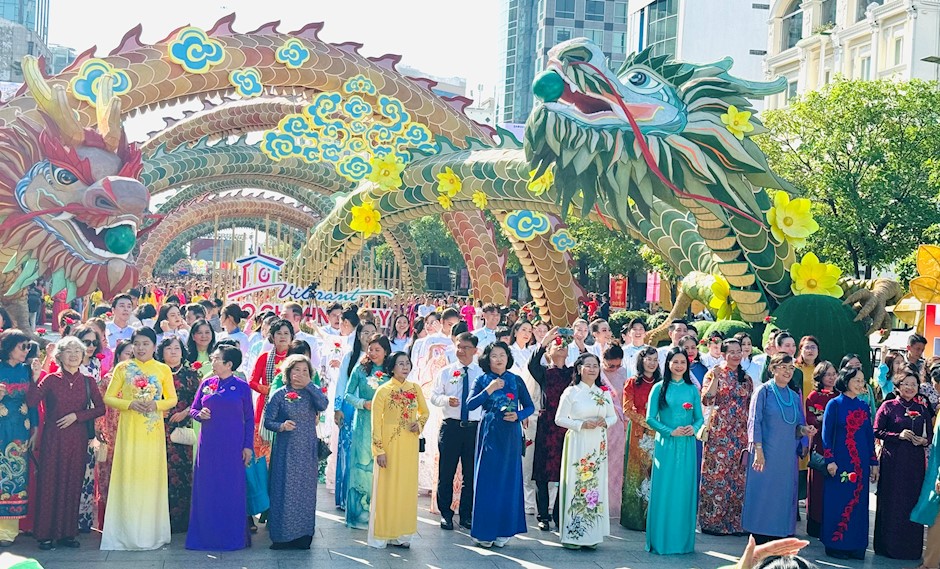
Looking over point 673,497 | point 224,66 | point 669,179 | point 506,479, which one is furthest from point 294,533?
point 224,66

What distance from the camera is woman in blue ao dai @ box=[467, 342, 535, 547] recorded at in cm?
723

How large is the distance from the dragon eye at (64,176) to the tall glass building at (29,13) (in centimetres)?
6096

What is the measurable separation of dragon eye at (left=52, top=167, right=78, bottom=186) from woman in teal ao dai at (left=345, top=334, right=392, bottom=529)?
4.90 m

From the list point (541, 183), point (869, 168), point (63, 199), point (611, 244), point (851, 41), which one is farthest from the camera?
point (851, 41)

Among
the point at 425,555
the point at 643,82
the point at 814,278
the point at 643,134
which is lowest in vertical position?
the point at 425,555

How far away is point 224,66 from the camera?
702 inches

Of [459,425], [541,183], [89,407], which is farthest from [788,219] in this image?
[89,407]

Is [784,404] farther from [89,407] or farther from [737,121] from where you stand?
[737,121]

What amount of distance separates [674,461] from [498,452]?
3.72ft

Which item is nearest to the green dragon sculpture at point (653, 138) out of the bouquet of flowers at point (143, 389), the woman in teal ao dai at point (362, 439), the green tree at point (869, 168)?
the woman in teal ao dai at point (362, 439)

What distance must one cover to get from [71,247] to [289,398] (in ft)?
16.7

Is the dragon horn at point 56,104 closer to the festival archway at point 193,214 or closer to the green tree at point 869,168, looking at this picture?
the green tree at point 869,168

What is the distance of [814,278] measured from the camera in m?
12.3

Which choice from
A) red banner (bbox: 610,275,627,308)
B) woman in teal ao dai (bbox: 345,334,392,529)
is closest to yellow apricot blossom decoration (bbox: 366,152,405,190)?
woman in teal ao dai (bbox: 345,334,392,529)
